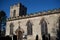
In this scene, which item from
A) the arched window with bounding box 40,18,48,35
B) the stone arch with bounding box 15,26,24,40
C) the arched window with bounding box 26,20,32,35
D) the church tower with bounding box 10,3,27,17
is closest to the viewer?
the arched window with bounding box 40,18,48,35

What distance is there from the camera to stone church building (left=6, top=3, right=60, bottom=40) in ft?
79.2

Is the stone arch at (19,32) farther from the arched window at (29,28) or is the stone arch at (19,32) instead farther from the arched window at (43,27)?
the arched window at (43,27)

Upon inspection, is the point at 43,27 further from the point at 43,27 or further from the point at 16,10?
the point at 16,10

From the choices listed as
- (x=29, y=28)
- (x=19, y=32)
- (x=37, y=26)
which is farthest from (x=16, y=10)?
(x=37, y=26)

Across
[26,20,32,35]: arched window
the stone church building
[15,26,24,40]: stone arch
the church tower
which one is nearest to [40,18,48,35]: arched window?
the stone church building

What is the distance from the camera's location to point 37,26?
26156mm

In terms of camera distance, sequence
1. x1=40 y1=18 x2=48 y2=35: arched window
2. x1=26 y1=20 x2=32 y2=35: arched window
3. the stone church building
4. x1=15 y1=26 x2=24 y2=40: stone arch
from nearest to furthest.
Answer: the stone church building, x1=40 y1=18 x2=48 y2=35: arched window, x1=26 y1=20 x2=32 y2=35: arched window, x1=15 y1=26 x2=24 y2=40: stone arch

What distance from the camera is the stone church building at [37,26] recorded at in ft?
79.2

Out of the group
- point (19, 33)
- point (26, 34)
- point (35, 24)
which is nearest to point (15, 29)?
point (19, 33)

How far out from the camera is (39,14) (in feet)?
87.2

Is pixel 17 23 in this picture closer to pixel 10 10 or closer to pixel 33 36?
pixel 33 36

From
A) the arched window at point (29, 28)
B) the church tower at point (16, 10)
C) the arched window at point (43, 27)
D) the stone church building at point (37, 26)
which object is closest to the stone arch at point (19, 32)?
the stone church building at point (37, 26)

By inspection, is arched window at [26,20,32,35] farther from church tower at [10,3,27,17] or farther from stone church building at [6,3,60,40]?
church tower at [10,3,27,17]

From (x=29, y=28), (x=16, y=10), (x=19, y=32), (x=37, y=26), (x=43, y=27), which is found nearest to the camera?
(x=43, y=27)
